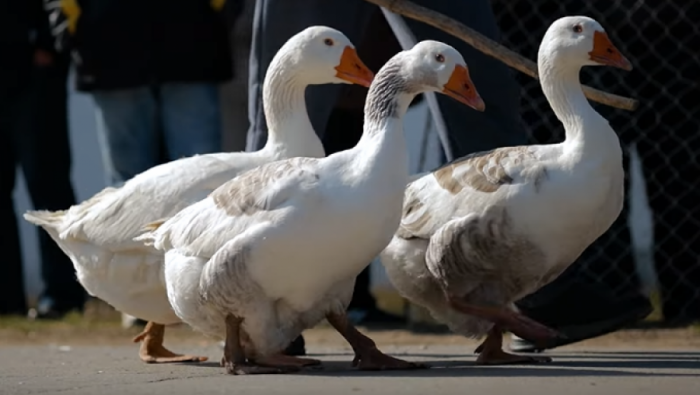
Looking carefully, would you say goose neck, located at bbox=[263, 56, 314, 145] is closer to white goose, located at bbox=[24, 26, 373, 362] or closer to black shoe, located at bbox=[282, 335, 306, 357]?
white goose, located at bbox=[24, 26, 373, 362]

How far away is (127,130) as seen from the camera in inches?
326

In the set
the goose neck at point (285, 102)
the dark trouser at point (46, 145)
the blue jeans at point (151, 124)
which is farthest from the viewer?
the dark trouser at point (46, 145)

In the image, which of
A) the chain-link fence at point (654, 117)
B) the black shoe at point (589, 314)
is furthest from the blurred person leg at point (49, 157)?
the black shoe at point (589, 314)

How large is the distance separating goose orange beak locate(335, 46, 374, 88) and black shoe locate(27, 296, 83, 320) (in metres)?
3.48

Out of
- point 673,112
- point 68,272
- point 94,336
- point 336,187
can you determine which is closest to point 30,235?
point 68,272

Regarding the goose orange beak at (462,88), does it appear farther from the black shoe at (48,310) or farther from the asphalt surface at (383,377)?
the black shoe at (48,310)

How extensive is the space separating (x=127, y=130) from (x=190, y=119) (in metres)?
0.31

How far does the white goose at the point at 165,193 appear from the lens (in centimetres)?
595

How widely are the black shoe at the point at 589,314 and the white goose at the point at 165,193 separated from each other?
1.05 metres

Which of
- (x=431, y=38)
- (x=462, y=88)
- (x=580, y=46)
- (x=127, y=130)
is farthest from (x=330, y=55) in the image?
(x=127, y=130)

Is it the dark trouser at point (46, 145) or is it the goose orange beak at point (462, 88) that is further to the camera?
the dark trouser at point (46, 145)

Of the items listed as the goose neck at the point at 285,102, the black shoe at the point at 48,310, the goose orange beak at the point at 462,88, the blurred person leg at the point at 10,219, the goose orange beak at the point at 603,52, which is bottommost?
the black shoe at the point at 48,310

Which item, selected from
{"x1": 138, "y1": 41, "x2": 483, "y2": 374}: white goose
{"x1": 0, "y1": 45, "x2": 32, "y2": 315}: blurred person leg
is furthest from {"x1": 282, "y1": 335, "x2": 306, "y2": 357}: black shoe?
{"x1": 0, "y1": 45, "x2": 32, "y2": 315}: blurred person leg

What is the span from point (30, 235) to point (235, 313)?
20.0ft
